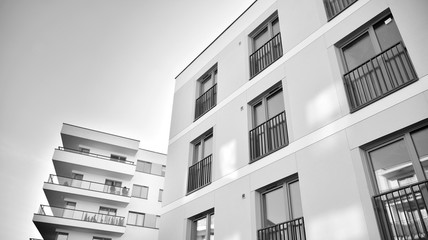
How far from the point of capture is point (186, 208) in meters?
11.9

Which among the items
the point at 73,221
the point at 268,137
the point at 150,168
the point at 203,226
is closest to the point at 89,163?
the point at 73,221

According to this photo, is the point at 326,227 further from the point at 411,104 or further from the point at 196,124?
the point at 196,124

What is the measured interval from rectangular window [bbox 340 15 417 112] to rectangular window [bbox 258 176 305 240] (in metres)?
2.61

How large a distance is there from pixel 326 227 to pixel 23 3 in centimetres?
1106

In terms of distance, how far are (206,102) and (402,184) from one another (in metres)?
8.76

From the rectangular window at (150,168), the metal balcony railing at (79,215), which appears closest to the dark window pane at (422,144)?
the metal balcony railing at (79,215)

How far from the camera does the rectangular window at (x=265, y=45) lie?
11188 mm

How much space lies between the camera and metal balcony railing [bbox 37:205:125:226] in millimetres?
26203

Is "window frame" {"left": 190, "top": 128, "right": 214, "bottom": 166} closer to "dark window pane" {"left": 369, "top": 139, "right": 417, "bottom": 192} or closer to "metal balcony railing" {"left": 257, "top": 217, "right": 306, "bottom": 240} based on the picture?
"metal balcony railing" {"left": 257, "top": 217, "right": 306, "bottom": 240}

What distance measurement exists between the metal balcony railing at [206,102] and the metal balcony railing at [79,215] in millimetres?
18031

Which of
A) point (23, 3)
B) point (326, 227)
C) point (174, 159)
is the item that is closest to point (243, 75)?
point (174, 159)

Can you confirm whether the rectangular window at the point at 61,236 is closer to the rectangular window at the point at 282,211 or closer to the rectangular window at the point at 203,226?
the rectangular window at the point at 203,226

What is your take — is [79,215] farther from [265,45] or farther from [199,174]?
[265,45]

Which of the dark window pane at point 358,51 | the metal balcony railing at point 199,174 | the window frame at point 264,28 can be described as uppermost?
the window frame at point 264,28
